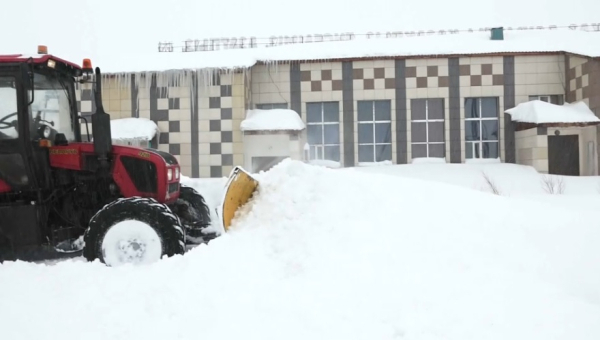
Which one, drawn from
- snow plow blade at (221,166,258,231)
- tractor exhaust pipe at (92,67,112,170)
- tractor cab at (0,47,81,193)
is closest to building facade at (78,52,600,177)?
snow plow blade at (221,166,258,231)

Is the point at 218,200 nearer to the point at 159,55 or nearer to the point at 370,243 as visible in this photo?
the point at 370,243

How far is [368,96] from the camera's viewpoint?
1569 centimetres

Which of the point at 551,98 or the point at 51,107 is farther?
the point at 551,98

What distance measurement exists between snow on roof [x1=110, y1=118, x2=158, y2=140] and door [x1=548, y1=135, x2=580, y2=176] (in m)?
12.1

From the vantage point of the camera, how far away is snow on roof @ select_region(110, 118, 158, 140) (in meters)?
14.5

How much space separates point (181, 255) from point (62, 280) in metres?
1.04

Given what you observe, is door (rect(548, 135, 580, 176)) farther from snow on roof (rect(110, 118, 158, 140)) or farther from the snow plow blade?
snow on roof (rect(110, 118, 158, 140))

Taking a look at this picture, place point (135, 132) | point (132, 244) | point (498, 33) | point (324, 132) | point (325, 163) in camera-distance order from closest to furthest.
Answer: point (132, 244) < point (135, 132) < point (325, 163) < point (324, 132) < point (498, 33)

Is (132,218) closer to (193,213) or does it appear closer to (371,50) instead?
(193,213)

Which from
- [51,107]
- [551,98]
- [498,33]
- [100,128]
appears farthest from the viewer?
[498,33]

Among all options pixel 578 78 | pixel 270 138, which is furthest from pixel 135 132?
pixel 578 78

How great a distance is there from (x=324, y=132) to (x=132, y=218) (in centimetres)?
1154

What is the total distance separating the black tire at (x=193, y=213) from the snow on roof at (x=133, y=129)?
Result: 8544mm

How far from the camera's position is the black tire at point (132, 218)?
472 centimetres
